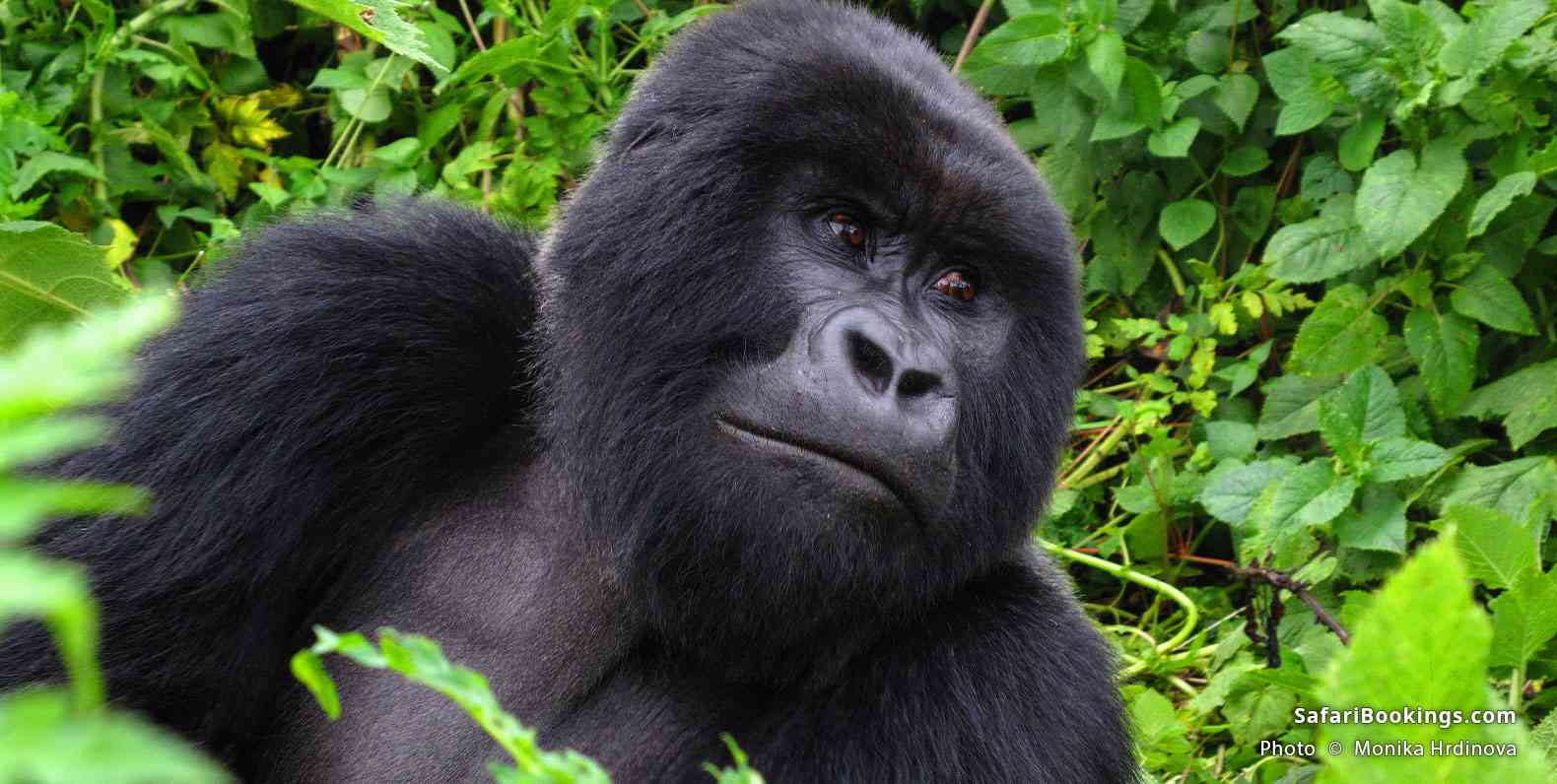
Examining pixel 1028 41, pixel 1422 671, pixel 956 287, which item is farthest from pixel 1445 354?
pixel 1422 671

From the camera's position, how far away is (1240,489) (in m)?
3.83

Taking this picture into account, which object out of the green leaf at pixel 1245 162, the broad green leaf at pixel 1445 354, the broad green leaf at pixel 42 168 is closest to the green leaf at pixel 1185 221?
the green leaf at pixel 1245 162

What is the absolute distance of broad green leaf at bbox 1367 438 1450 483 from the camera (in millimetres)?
3617

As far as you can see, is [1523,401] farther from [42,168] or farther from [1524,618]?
[42,168]

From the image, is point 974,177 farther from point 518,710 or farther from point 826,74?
point 518,710

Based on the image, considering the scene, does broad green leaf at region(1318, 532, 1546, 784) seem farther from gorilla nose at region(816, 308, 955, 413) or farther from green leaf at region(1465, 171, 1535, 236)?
green leaf at region(1465, 171, 1535, 236)

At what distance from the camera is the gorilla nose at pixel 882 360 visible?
2.35 m

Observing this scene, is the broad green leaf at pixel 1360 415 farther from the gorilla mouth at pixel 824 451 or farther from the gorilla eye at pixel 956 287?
the gorilla mouth at pixel 824 451

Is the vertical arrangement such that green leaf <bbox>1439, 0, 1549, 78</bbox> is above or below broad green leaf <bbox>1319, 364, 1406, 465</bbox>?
above

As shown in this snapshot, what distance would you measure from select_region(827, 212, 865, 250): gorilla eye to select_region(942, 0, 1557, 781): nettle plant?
1.27m

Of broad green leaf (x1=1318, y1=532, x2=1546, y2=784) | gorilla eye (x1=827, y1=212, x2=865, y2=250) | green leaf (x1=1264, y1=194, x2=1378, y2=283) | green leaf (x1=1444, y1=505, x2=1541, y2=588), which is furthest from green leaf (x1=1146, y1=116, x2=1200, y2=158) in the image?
broad green leaf (x1=1318, y1=532, x2=1546, y2=784)

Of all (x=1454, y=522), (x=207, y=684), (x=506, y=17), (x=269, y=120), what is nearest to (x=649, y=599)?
(x=207, y=684)

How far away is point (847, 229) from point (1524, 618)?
4.78ft

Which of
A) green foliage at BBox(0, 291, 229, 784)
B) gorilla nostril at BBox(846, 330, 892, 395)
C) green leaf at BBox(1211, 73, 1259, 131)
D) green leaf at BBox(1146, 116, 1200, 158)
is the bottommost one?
green leaf at BBox(1146, 116, 1200, 158)
